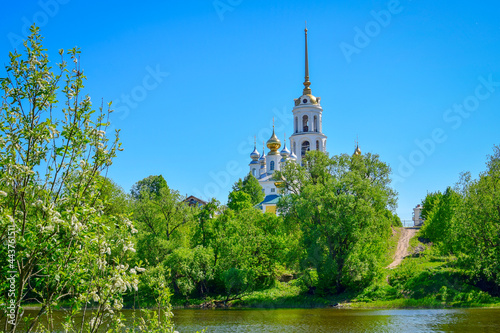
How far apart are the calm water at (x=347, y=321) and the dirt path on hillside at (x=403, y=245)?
19.2m

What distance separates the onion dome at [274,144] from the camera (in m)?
99.8

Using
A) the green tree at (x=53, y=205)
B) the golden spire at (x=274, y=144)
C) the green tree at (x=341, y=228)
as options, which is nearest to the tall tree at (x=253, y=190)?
the golden spire at (x=274, y=144)

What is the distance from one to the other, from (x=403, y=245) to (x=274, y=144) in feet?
144

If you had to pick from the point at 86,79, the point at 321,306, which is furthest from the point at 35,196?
the point at 321,306

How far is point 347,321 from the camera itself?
84.4ft

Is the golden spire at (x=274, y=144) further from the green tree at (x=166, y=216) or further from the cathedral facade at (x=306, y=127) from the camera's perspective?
the green tree at (x=166, y=216)

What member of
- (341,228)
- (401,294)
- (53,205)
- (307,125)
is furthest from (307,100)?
(53,205)

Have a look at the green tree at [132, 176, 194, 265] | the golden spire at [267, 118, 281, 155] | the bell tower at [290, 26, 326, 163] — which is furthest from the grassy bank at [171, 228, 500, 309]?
the golden spire at [267, 118, 281, 155]

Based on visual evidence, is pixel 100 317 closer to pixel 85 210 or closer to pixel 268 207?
pixel 85 210

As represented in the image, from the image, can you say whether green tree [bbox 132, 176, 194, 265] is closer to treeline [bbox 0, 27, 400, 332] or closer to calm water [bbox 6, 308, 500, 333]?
treeline [bbox 0, 27, 400, 332]

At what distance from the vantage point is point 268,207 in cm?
8150

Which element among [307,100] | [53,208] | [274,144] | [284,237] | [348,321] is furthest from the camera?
[274,144]

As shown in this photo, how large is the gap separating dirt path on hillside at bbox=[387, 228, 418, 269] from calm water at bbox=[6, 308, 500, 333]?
758 inches

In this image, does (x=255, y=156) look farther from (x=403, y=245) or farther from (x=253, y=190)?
(x=403, y=245)
